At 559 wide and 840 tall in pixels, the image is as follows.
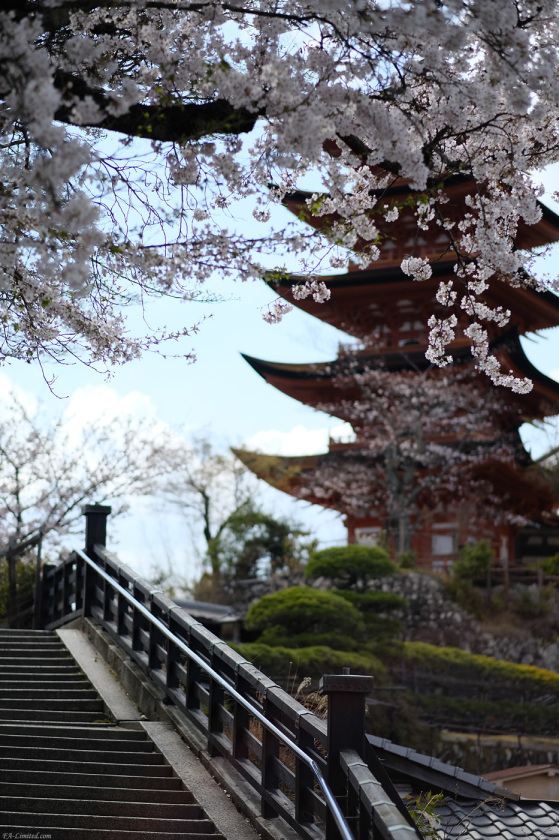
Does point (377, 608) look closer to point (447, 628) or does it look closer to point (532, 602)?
point (447, 628)

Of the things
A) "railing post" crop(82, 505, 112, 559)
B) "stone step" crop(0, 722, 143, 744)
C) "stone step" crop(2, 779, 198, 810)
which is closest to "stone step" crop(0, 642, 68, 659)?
"railing post" crop(82, 505, 112, 559)

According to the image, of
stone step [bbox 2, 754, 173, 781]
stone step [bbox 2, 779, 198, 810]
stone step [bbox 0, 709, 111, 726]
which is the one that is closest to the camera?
stone step [bbox 2, 779, 198, 810]

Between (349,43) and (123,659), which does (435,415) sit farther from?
(349,43)

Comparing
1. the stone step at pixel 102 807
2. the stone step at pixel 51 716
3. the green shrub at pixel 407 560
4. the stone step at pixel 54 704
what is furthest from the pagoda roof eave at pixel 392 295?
the stone step at pixel 102 807

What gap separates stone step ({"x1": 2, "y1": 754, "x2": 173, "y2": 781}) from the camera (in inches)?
281

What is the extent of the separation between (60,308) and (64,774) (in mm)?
3460

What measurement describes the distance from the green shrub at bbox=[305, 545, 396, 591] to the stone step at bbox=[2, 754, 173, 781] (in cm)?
1618

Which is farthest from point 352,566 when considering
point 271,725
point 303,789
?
point 303,789

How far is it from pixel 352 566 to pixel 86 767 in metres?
16.5

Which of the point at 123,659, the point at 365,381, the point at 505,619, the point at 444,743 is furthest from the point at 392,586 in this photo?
the point at 123,659

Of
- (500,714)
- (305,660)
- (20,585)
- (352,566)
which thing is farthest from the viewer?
(352,566)

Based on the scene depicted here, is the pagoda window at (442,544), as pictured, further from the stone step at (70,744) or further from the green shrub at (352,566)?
the stone step at (70,744)

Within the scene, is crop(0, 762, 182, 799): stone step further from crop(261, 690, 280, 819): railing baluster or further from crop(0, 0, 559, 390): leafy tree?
crop(0, 0, 559, 390): leafy tree

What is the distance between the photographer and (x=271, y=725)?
6.15m
